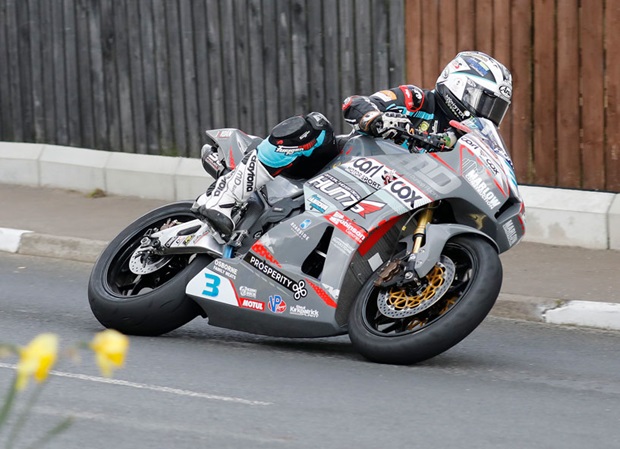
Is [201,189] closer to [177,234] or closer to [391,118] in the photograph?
[177,234]

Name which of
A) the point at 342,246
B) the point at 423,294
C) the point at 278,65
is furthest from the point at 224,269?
the point at 278,65

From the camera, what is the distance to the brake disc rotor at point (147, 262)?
714cm

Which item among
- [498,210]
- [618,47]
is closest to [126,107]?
[618,47]

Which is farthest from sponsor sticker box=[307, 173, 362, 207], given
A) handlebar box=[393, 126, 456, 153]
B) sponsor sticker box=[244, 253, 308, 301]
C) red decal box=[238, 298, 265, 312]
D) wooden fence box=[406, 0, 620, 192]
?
wooden fence box=[406, 0, 620, 192]

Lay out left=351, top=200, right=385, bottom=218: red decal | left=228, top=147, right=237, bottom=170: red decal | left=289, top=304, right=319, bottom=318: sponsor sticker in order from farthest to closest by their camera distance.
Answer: left=228, top=147, right=237, bottom=170: red decal, left=289, top=304, right=319, bottom=318: sponsor sticker, left=351, top=200, right=385, bottom=218: red decal

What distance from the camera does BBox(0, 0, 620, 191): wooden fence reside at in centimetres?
998

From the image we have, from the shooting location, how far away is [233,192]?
679 cm

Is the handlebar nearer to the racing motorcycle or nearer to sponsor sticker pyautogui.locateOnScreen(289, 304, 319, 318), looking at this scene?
the racing motorcycle

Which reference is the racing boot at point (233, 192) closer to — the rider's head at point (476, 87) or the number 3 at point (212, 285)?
the number 3 at point (212, 285)

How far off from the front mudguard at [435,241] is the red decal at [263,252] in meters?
0.88

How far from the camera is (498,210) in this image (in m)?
6.45

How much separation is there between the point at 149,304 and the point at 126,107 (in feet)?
19.9

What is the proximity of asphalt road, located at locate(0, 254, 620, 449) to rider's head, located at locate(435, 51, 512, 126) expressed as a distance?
1383 mm

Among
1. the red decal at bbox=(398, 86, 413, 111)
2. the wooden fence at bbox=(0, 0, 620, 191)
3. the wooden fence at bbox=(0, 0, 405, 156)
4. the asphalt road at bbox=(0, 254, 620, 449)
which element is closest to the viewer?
the asphalt road at bbox=(0, 254, 620, 449)
